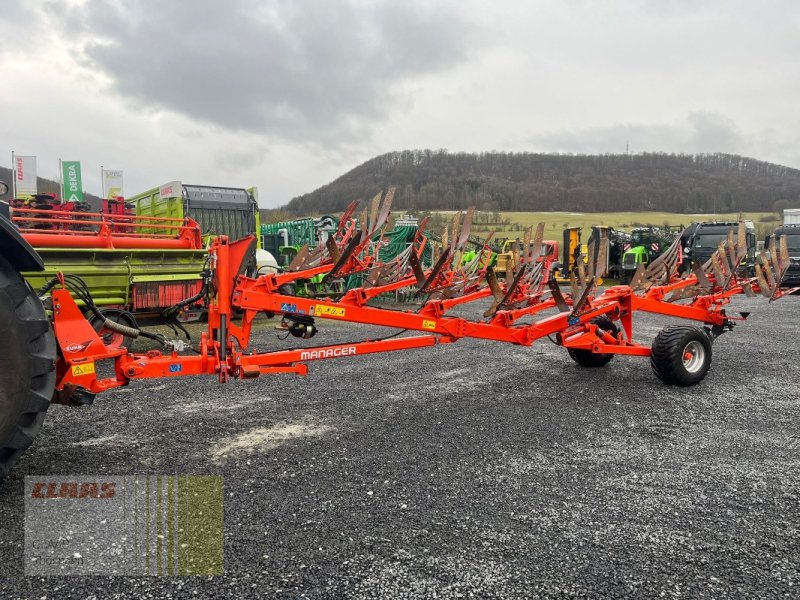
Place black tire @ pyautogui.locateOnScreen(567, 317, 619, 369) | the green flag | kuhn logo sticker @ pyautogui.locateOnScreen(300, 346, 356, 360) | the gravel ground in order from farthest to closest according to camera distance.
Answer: the green flag → black tire @ pyautogui.locateOnScreen(567, 317, 619, 369) → kuhn logo sticker @ pyautogui.locateOnScreen(300, 346, 356, 360) → the gravel ground

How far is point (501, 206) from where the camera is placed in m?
38.7

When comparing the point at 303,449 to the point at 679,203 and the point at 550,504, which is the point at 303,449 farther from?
the point at 679,203

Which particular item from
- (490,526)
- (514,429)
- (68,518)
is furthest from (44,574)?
(514,429)

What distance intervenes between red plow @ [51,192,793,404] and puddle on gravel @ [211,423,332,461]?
50cm

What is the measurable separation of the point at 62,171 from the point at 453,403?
1713 cm

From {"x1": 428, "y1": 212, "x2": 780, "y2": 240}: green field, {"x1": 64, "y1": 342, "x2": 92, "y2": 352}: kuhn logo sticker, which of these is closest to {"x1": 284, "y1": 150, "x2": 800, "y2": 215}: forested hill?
{"x1": 428, "y1": 212, "x2": 780, "y2": 240}: green field

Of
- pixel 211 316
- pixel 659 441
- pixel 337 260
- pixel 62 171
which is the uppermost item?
pixel 62 171

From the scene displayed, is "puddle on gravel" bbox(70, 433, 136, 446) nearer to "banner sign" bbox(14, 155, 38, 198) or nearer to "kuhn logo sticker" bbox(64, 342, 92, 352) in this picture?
"kuhn logo sticker" bbox(64, 342, 92, 352)

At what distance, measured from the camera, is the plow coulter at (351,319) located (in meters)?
2.92

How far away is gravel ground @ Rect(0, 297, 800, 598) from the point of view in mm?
2420

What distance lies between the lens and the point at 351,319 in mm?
4336

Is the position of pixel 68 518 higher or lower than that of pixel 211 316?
lower

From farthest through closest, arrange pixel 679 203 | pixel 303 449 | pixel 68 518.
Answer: pixel 679 203 < pixel 303 449 < pixel 68 518

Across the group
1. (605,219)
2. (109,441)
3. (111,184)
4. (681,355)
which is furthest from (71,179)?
(605,219)
